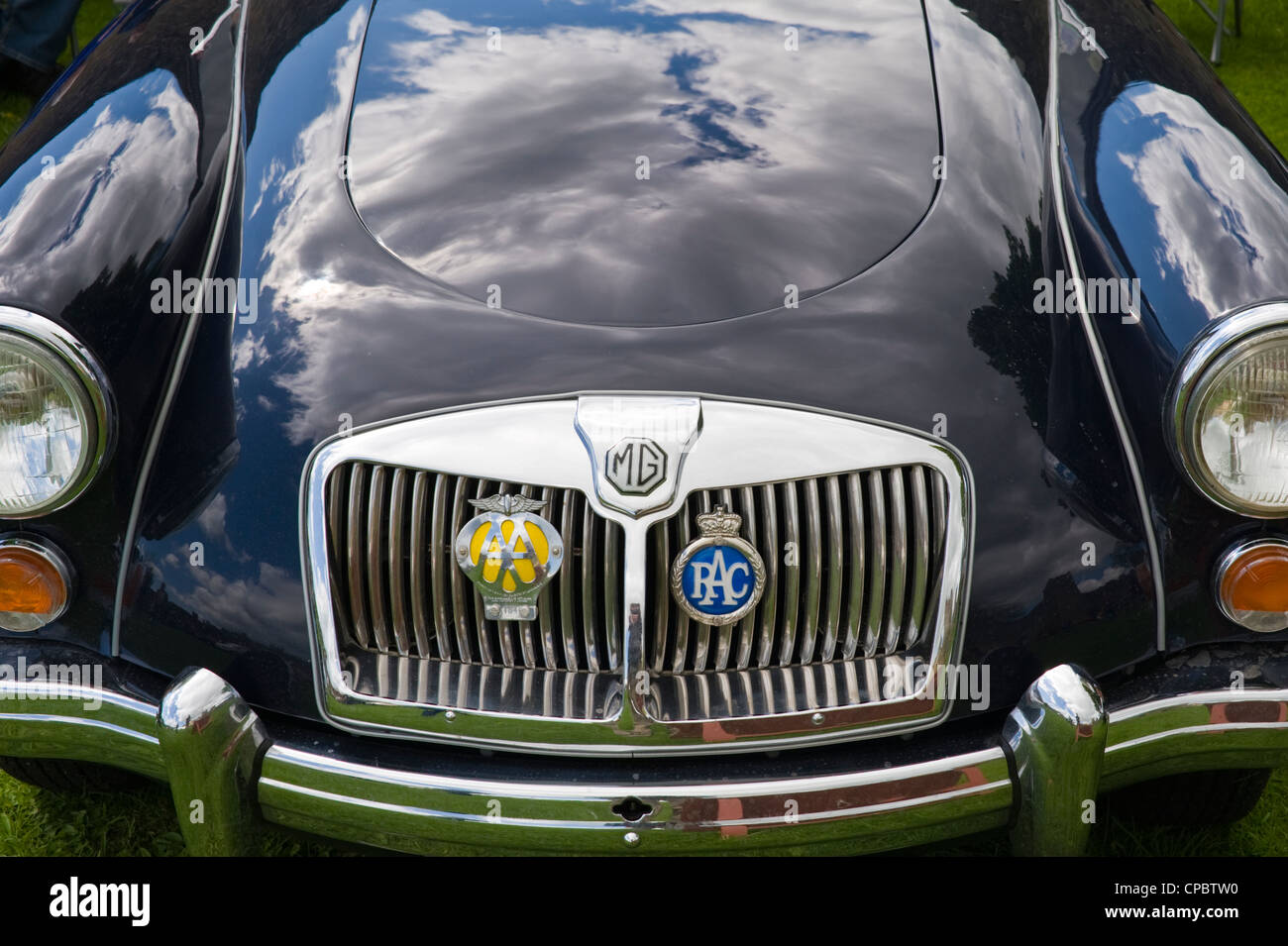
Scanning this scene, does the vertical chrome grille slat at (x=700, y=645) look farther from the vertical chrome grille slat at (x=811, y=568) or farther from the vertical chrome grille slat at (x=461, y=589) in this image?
the vertical chrome grille slat at (x=461, y=589)

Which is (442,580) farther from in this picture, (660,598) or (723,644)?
(723,644)

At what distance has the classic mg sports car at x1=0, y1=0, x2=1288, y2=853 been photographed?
73.7 inches

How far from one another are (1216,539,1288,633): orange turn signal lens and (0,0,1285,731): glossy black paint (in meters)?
0.04

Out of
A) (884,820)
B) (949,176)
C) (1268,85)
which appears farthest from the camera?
(1268,85)

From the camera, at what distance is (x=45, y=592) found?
1996 millimetres

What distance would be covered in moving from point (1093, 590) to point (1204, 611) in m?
0.19

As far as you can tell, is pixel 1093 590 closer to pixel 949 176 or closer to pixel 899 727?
pixel 899 727

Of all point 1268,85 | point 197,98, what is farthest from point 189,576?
point 1268,85

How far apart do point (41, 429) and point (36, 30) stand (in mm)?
5078

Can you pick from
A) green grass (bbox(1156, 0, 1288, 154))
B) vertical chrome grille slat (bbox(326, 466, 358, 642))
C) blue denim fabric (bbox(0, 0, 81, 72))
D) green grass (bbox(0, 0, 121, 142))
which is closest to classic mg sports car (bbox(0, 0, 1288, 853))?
vertical chrome grille slat (bbox(326, 466, 358, 642))

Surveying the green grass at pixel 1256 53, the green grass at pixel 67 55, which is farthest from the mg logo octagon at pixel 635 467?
the green grass at pixel 1256 53

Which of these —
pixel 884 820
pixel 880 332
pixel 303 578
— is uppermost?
pixel 880 332

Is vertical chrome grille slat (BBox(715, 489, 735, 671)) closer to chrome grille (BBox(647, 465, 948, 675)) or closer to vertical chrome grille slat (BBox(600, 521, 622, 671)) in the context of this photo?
chrome grille (BBox(647, 465, 948, 675))

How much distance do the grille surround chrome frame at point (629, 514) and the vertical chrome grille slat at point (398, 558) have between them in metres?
0.04
